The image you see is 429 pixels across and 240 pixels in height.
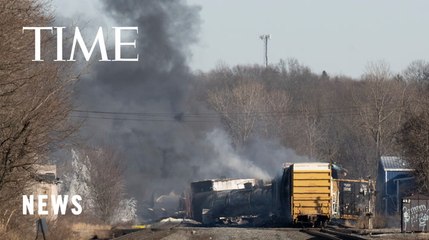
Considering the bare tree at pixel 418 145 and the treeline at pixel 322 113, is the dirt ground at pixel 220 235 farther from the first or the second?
the treeline at pixel 322 113

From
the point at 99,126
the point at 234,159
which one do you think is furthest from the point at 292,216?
the point at 234,159

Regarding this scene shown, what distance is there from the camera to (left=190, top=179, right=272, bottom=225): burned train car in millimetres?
68438

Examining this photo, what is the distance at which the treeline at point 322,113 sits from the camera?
10712cm

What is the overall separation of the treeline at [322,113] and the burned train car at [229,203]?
21.9 m

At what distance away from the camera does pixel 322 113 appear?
442 ft

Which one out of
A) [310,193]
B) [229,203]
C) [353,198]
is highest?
[310,193]

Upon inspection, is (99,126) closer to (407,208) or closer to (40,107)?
(407,208)

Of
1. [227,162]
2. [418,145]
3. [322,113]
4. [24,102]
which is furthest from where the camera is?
[322,113]

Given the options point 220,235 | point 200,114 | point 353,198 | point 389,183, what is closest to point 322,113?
point 200,114

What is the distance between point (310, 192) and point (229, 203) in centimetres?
1946

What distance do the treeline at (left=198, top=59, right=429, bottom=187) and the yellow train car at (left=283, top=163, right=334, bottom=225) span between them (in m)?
41.8

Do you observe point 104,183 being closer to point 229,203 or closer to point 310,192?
point 229,203

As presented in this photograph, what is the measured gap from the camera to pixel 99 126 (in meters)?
92.2

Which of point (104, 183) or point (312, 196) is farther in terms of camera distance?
point (104, 183)
